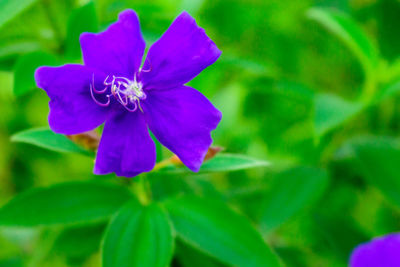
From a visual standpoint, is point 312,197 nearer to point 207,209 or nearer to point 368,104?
point 368,104

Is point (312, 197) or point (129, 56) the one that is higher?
point (129, 56)

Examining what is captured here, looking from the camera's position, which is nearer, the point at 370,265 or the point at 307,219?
the point at 370,265

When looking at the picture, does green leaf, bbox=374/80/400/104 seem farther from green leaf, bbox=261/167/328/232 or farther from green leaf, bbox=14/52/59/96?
green leaf, bbox=14/52/59/96

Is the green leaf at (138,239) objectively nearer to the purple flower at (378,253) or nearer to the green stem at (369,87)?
the purple flower at (378,253)

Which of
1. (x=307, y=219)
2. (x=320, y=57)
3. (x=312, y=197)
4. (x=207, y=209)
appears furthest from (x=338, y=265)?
(x=320, y=57)

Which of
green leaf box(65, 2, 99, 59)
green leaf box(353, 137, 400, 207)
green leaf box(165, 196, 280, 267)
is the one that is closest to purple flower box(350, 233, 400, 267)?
green leaf box(165, 196, 280, 267)

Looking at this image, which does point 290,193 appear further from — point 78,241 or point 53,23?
point 53,23

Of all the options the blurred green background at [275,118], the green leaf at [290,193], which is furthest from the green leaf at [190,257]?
the green leaf at [290,193]

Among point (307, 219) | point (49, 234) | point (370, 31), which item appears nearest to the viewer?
point (49, 234)
